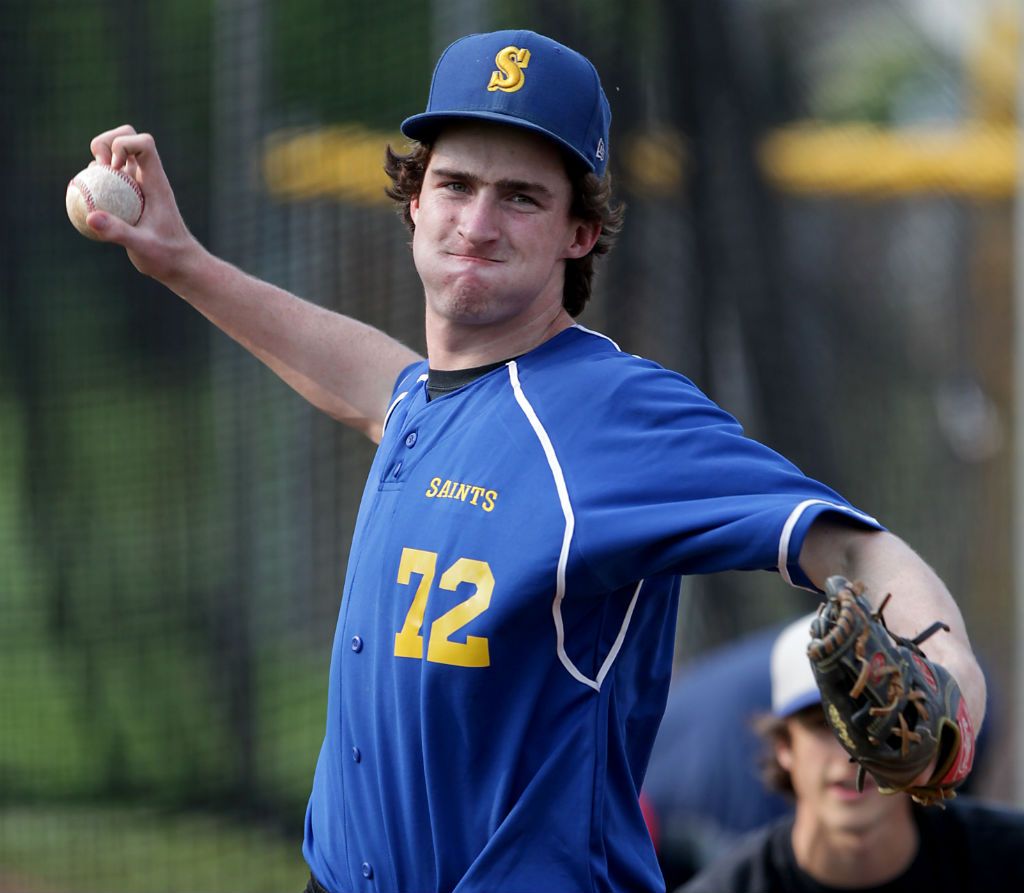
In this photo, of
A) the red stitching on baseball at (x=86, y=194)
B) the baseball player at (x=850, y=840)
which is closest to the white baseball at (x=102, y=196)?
the red stitching on baseball at (x=86, y=194)

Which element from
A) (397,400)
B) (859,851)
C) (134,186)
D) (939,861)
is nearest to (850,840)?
(859,851)

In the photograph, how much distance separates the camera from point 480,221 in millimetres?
2227

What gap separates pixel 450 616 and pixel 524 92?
0.73m

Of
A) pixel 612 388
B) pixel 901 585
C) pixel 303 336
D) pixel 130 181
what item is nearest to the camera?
pixel 901 585

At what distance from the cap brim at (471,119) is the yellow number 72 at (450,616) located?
1.95 ft

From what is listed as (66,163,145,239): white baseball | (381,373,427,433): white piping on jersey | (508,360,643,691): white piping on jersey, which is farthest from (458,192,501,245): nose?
(66,163,145,239): white baseball

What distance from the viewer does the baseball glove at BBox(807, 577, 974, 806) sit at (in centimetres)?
170

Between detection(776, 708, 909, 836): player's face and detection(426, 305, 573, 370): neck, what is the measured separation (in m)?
1.31

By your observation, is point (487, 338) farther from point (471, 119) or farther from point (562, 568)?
point (562, 568)

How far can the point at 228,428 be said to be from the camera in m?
6.30

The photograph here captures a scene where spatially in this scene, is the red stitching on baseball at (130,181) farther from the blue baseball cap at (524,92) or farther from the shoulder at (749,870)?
the shoulder at (749,870)

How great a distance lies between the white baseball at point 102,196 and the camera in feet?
8.52

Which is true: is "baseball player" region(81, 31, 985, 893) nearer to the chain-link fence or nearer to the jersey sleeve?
the jersey sleeve

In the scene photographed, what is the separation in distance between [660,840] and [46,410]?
291cm
